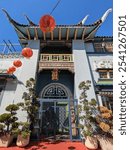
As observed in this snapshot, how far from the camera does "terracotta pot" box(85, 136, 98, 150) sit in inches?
274

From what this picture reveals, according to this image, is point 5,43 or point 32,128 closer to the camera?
point 32,128

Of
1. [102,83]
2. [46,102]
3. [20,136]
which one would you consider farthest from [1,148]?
[102,83]

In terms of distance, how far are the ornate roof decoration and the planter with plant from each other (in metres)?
3.85

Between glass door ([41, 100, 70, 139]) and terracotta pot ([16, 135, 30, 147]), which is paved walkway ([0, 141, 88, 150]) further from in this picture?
glass door ([41, 100, 70, 139])

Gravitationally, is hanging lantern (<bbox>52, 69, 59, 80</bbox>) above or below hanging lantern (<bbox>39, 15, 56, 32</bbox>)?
below

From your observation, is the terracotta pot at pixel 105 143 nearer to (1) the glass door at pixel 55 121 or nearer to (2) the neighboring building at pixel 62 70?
(2) the neighboring building at pixel 62 70

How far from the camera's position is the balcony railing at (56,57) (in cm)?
1076

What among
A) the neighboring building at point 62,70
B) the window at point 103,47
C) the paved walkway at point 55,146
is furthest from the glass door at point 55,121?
the window at point 103,47

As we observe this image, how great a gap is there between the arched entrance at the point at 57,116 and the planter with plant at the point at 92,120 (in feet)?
2.47

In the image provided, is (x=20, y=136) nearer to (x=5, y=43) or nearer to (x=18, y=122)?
(x=18, y=122)

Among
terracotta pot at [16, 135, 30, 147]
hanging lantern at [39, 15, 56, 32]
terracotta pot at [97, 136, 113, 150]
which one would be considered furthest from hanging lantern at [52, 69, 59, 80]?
hanging lantern at [39, 15, 56, 32]

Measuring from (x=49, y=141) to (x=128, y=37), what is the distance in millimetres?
6873

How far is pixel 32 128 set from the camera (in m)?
8.62

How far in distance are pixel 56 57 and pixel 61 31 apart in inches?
66.5
